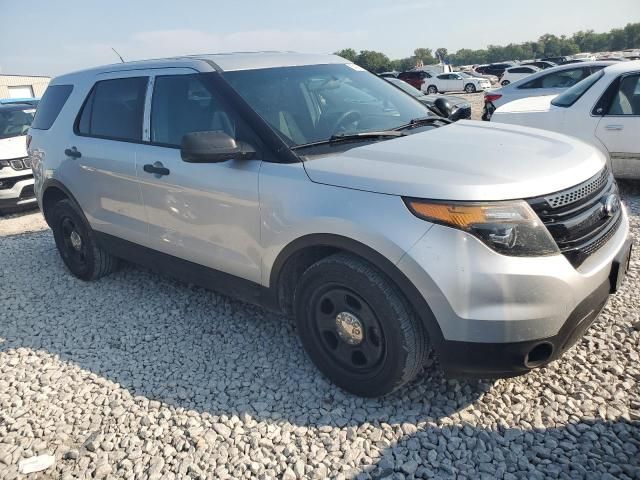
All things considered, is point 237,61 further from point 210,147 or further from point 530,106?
point 530,106

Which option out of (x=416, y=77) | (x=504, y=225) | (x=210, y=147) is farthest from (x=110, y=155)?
(x=416, y=77)

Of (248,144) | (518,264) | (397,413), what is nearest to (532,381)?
(397,413)

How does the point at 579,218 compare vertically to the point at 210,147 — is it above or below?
below

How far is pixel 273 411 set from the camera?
2756mm

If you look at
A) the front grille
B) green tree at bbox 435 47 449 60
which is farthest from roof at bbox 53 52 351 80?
green tree at bbox 435 47 449 60

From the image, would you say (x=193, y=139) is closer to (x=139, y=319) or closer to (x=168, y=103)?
(x=168, y=103)

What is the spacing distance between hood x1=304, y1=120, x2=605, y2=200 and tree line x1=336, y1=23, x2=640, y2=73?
259 ft

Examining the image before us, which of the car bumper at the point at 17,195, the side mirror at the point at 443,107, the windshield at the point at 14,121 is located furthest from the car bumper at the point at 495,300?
the windshield at the point at 14,121

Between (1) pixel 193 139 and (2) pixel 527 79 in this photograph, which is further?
(2) pixel 527 79

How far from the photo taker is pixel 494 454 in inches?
92.1

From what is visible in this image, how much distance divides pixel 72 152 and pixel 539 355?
3.82 metres

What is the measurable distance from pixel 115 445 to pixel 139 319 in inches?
55.9

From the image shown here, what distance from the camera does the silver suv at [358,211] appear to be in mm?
2223

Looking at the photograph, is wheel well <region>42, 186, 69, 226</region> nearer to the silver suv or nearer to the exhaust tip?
the silver suv
